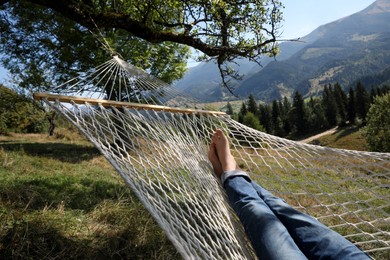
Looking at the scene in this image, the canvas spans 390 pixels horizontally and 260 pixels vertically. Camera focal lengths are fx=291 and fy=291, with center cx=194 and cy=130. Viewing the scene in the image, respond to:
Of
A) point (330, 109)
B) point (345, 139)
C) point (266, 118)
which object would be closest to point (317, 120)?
point (330, 109)

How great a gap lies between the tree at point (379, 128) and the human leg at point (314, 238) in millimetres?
21843

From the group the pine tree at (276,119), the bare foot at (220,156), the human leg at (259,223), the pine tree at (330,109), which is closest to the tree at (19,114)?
the bare foot at (220,156)

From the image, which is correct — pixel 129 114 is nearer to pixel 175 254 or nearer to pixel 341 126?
pixel 175 254

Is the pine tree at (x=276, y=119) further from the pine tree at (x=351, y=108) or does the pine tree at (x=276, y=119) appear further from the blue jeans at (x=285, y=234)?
the blue jeans at (x=285, y=234)

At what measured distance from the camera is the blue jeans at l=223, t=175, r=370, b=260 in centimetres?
106

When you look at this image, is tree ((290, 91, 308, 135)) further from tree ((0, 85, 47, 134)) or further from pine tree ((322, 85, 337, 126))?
tree ((0, 85, 47, 134))

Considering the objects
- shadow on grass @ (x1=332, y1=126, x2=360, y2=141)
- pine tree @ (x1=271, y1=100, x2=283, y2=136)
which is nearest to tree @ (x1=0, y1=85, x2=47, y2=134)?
pine tree @ (x1=271, y1=100, x2=283, y2=136)

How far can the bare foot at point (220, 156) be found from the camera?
1.84 meters

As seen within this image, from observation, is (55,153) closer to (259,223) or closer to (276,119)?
(259,223)

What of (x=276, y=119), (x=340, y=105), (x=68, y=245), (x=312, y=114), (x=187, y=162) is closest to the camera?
(x=68, y=245)

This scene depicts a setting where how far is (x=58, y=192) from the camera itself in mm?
2721

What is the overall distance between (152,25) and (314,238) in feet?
10.0

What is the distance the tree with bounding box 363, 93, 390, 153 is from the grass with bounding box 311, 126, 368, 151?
1414cm

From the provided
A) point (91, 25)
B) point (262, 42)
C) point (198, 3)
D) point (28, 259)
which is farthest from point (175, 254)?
point (262, 42)
